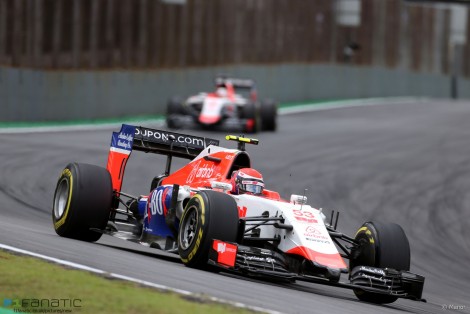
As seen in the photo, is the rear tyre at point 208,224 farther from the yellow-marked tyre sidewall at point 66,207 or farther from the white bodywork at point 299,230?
the yellow-marked tyre sidewall at point 66,207

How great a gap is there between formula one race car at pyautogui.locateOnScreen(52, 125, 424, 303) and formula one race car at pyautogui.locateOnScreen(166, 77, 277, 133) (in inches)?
703

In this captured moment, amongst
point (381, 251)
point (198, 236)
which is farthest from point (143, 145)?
point (381, 251)

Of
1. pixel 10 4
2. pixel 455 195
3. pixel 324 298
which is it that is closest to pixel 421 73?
pixel 10 4

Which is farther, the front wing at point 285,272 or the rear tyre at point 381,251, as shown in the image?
the rear tyre at point 381,251

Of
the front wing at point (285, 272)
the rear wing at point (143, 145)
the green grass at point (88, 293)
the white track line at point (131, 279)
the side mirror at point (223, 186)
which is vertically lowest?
the front wing at point (285, 272)

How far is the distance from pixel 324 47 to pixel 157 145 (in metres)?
33.4

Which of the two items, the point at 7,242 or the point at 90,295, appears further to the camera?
the point at 7,242

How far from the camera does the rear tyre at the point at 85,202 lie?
46.0 feet

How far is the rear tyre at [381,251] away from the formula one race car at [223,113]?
20204 mm

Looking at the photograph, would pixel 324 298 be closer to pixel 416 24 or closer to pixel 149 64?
pixel 149 64

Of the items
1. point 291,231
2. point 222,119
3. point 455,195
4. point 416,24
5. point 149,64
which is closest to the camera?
point 291,231

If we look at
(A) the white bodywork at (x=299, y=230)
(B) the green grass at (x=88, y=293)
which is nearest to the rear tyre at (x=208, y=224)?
(A) the white bodywork at (x=299, y=230)

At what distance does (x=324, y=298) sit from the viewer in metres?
11.8

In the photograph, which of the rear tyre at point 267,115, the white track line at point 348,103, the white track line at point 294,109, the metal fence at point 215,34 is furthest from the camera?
the white track line at point 348,103
